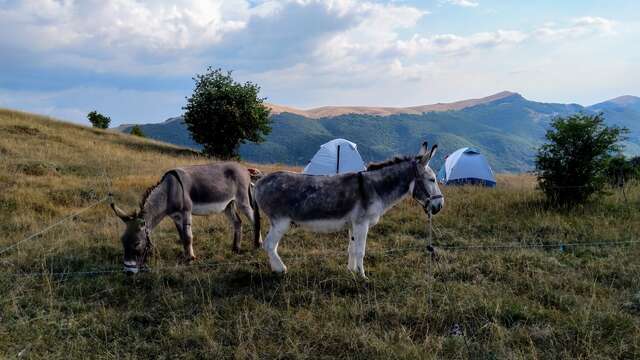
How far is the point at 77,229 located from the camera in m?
10.6

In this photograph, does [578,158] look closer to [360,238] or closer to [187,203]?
[360,238]

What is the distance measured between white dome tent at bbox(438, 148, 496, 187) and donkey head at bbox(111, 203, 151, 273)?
16253 millimetres

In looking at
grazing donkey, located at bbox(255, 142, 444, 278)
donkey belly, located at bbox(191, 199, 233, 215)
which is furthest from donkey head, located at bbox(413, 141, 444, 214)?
donkey belly, located at bbox(191, 199, 233, 215)

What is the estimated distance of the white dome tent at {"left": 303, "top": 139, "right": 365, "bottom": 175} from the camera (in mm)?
20484

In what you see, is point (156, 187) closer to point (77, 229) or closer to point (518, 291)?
point (77, 229)

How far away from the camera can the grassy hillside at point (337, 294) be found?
5.48 m

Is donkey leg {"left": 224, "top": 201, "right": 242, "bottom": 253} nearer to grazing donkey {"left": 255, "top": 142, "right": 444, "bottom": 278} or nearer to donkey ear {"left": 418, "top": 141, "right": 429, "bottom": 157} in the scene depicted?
grazing donkey {"left": 255, "top": 142, "right": 444, "bottom": 278}

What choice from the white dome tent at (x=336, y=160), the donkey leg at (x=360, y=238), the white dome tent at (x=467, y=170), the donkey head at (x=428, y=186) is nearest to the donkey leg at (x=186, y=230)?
the donkey leg at (x=360, y=238)

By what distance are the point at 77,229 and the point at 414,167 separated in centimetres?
849

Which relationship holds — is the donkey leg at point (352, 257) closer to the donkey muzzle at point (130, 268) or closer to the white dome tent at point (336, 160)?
the donkey muzzle at point (130, 268)

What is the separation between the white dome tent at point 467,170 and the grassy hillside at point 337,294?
Result: 8.76 m

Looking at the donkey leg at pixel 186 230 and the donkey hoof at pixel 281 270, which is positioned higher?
the donkey leg at pixel 186 230

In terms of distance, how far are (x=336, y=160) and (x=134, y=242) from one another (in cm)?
1393

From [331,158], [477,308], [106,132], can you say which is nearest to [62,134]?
[106,132]
